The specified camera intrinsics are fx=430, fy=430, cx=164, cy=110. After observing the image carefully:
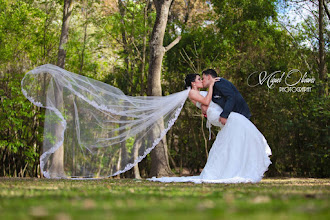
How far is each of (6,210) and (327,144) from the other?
11716 millimetres

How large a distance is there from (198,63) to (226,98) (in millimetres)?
6363

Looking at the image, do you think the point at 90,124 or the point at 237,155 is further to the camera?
the point at 90,124

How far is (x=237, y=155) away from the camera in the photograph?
7895mm

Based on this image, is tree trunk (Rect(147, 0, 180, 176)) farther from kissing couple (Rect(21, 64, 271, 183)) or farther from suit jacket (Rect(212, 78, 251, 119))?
suit jacket (Rect(212, 78, 251, 119))

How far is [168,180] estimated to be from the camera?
8.02 metres

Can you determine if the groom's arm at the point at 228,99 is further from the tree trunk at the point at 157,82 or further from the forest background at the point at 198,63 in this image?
the forest background at the point at 198,63

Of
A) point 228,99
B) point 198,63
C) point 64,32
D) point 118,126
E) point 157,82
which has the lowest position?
point 118,126

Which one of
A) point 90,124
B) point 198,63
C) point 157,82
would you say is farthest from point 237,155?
point 198,63

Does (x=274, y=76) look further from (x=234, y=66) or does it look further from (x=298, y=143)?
(x=298, y=143)

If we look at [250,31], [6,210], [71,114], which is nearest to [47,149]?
[71,114]

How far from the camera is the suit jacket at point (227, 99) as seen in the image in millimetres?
8188

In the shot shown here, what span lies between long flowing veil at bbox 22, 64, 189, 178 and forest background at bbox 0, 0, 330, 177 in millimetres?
4080

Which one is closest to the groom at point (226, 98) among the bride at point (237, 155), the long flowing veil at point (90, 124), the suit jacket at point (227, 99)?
the suit jacket at point (227, 99)

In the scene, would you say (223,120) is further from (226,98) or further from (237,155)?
(237,155)
